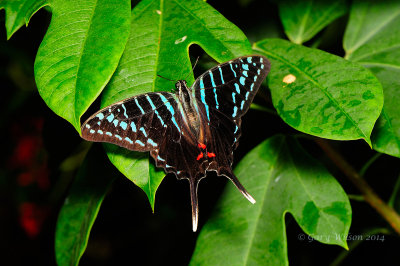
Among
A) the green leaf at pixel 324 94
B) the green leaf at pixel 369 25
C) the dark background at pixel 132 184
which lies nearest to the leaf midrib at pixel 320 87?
the green leaf at pixel 324 94

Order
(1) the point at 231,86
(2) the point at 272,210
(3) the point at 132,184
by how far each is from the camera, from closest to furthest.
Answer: (1) the point at 231,86
(2) the point at 272,210
(3) the point at 132,184

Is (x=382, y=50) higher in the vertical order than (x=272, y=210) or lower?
higher

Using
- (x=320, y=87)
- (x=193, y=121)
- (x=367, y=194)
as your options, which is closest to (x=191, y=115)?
(x=193, y=121)

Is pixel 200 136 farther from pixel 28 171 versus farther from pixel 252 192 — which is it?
pixel 28 171

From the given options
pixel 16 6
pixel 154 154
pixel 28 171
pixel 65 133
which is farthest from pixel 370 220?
pixel 28 171

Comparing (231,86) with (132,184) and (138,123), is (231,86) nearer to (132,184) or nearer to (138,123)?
(138,123)

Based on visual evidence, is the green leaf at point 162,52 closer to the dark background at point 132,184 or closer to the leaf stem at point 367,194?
the dark background at point 132,184

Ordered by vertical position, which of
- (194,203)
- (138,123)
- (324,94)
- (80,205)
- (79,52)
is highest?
(79,52)

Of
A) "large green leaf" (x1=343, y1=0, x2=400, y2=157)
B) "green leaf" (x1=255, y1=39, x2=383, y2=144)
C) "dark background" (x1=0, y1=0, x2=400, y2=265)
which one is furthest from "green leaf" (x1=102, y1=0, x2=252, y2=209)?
"large green leaf" (x1=343, y1=0, x2=400, y2=157)
